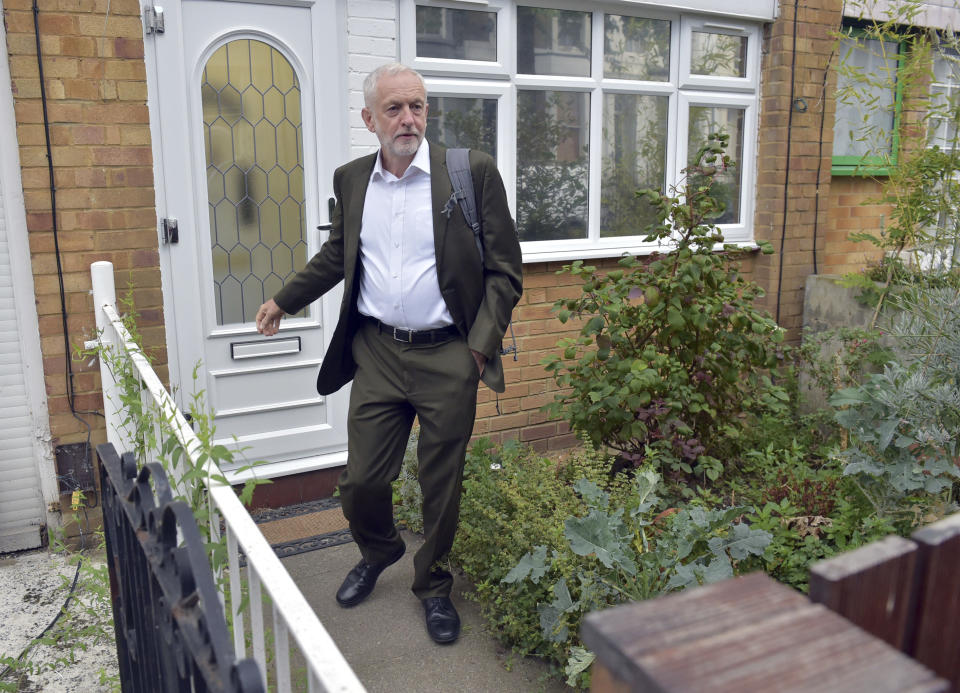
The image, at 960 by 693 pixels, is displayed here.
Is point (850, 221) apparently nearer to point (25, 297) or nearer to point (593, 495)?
point (593, 495)

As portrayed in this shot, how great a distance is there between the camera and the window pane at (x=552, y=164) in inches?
199

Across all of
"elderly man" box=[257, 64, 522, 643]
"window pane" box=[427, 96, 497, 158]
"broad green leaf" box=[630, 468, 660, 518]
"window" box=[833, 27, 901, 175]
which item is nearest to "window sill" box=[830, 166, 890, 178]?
"window" box=[833, 27, 901, 175]

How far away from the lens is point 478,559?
11.1 feet

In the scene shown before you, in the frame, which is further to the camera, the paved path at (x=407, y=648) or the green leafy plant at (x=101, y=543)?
the paved path at (x=407, y=648)

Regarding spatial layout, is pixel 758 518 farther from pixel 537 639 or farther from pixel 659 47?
pixel 659 47

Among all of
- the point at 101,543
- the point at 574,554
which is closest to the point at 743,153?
the point at 574,554

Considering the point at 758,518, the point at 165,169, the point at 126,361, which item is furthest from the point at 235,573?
the point at 165,169

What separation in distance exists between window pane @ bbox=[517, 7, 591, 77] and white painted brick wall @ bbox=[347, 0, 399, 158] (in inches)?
34.2

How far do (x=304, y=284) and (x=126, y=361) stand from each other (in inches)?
29.4

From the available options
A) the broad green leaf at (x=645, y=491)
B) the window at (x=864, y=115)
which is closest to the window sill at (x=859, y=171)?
the window at (x=864, y=115)

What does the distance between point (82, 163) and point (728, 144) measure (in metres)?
4.05

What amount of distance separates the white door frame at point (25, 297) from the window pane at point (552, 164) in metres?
2.70

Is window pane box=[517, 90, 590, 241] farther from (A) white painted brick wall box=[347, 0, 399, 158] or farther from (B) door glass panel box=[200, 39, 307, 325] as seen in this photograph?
(B) door glass panel box=[200, 39, 307, 325]

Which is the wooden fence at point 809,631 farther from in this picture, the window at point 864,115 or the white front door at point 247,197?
the window at point 864,115
